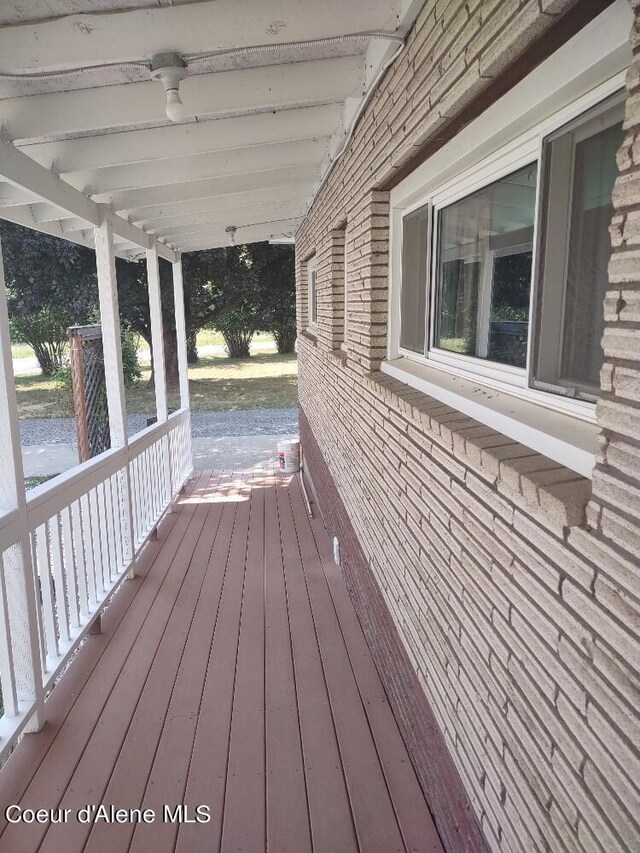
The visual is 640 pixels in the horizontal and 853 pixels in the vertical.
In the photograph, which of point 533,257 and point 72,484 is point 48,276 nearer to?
point 72,484

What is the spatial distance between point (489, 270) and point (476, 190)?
0.97ft

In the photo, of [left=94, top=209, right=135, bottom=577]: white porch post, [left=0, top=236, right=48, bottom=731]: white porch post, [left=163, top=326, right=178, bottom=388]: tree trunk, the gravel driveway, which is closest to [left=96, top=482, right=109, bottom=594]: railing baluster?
[left=94, top=209, right=135, bottom=577]: white porch post

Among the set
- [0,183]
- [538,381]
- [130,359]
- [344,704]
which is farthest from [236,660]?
[130,359]

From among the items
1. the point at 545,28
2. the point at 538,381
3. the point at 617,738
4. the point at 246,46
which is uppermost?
the point at 246,46

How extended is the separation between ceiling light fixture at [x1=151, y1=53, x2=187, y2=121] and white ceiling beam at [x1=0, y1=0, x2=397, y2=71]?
0.03 m

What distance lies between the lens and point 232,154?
3.40m

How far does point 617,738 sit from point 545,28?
53.4 inches

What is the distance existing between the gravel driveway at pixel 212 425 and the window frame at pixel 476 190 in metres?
9.20

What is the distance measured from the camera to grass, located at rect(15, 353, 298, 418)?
15719 mm

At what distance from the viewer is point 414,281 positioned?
2701 mm

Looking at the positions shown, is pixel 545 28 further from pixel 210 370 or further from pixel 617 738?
pixel 210 370

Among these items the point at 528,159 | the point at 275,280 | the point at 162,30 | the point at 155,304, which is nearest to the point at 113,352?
the point at 155,304

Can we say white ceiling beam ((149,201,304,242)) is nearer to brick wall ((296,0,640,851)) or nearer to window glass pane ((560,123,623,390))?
brick wall ((296,0,640,851))

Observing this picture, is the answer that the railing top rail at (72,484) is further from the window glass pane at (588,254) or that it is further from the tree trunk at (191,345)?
the tree trunk at (191,345)
